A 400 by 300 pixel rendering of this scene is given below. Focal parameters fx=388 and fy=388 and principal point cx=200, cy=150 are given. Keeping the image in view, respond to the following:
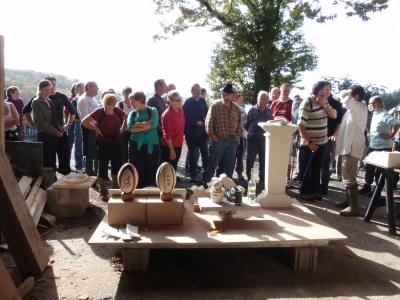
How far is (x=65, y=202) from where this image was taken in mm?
5109

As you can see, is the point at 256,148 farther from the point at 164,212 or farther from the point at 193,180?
the point at 164,212

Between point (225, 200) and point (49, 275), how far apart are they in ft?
5.94

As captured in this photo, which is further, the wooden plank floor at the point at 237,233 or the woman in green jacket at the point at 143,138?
the woman in green jacket at the point at 143,138

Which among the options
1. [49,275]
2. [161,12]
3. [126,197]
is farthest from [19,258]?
[161,12]

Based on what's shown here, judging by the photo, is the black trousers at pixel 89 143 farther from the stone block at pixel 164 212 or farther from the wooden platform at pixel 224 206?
the wooden platform at pixel 224 206

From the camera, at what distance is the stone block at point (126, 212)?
381cm

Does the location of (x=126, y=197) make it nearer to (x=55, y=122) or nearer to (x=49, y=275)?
(x=49, y=275)

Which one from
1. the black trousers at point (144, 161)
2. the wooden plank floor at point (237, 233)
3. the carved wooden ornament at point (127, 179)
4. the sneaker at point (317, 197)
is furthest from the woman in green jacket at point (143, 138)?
the sneaker at point (317, 197)

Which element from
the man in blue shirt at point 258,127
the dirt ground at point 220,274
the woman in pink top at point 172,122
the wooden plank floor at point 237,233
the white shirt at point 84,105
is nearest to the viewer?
the dirt ground at point 220,274

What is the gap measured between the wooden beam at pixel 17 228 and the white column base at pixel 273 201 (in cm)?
260

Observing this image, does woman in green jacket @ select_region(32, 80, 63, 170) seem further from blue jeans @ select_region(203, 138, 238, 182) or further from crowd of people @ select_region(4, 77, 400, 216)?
blue jeans @ select_region(203, 138, 238, 182)

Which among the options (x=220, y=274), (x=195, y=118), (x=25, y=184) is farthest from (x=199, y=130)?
(x=220, y=274)

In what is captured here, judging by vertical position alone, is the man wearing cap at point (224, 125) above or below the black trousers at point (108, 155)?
above

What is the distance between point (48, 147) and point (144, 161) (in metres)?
1.80
